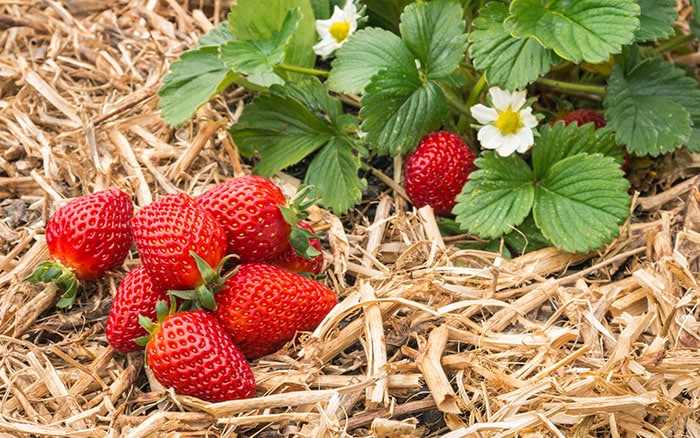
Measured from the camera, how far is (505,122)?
154 cm

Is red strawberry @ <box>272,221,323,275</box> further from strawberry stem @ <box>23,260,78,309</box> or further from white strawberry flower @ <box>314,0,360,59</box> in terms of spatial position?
white strawberry flower @ <box>314,0,360,59</box>

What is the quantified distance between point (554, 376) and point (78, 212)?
77 centimetres

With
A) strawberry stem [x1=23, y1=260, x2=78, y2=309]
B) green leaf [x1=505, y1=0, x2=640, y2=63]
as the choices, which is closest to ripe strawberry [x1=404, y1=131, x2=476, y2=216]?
green leaf [x1=505, y1=0, x2=640, y2=63]

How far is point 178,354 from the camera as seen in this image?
111 centimetres

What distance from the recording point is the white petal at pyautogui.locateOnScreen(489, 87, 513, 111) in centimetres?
153

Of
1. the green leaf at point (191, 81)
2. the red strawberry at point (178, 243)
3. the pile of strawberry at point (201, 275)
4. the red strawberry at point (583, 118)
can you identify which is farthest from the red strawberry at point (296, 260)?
the red strawberry at point (583, 118)

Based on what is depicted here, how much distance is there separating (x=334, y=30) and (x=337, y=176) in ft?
1.06

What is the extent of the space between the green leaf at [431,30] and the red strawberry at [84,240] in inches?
24.3

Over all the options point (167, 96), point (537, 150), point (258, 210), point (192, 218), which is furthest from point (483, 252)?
point (167, 96)

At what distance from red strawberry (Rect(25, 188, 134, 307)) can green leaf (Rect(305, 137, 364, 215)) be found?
416mm

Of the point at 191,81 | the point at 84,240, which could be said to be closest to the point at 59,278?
the point at 84,240

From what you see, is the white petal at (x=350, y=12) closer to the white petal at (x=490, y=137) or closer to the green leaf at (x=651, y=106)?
the white petal at (x=490, y=137)

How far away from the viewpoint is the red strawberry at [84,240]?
128 centimetres

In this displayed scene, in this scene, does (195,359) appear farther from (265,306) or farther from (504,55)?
(504,55)
